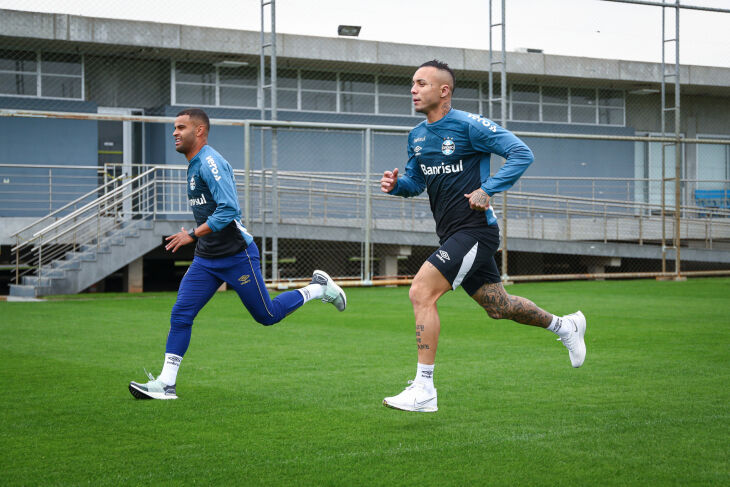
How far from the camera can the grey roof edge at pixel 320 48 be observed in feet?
81.9

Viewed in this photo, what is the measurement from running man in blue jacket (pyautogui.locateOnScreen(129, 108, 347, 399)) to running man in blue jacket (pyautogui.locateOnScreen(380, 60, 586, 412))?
117cm

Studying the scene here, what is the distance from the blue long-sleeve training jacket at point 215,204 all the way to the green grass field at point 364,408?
1.02 metres

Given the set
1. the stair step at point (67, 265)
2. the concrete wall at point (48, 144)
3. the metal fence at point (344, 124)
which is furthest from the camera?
the concrete wall at point (48, 144)

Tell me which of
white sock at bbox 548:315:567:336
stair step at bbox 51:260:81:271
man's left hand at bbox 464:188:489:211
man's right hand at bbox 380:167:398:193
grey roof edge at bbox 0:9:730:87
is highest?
grey roof edge at bbox 0:9:730:87

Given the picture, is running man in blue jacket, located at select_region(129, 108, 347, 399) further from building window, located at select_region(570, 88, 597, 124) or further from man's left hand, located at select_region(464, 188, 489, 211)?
building window, located at select_region(570, 88, 597, 124)

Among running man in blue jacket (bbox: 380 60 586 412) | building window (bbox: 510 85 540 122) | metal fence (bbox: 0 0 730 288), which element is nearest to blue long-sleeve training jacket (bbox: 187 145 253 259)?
running man in blue jacket (bbox: 380 60 586 412)

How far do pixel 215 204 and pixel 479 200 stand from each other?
2.05 m

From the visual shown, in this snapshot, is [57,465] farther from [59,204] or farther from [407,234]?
[59,204]

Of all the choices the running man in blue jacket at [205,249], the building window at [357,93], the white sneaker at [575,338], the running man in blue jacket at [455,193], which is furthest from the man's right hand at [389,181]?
the building window at [357,93]

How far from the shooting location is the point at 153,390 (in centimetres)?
611

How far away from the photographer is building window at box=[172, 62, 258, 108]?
28578 mm

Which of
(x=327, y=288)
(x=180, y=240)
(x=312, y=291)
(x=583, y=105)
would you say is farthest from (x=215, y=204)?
(x=583, y=105)

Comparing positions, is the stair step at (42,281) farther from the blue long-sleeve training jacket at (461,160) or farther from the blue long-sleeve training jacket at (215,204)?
the blue long-sleeve training jacket at (461,160)

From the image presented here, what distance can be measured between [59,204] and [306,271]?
7.26m
